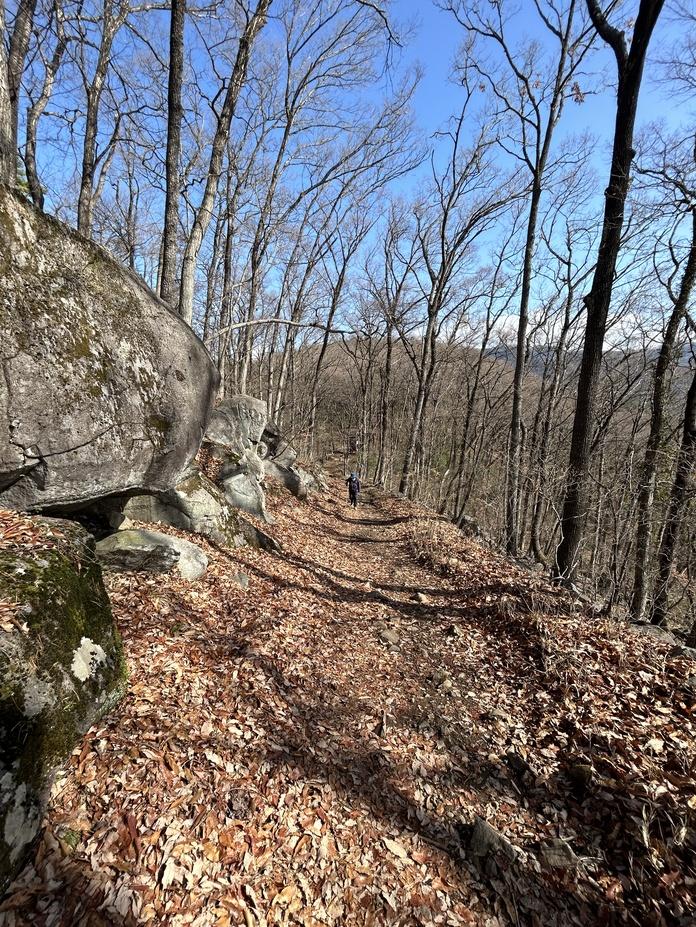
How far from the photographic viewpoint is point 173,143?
6.47 metres

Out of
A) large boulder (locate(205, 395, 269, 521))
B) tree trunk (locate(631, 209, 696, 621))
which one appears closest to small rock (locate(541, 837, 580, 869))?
tree trunk (locate(631, 209, 696, 621))

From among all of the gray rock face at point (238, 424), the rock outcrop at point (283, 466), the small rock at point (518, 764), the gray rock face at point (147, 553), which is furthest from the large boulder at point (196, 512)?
the rock outcrop at point (283, 466)

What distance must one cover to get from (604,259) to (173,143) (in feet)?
24.3

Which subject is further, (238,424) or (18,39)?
(238,424)

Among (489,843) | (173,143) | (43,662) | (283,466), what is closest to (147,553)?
(43,662)

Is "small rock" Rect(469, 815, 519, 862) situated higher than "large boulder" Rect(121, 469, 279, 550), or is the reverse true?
"large boulder" Rect(121, 469, 279, 550)

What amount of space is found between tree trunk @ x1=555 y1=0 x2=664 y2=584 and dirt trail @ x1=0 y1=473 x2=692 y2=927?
2502 millimetres

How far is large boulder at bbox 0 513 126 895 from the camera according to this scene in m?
2.16

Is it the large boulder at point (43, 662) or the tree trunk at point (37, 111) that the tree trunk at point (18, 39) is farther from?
the large boulder at point (43, 662)

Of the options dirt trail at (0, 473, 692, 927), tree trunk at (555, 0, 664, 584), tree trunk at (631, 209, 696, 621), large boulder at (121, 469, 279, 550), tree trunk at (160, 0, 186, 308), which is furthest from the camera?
tree trunk at (631, 209, 696, 621)

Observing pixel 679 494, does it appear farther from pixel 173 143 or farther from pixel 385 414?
pixel 385 414

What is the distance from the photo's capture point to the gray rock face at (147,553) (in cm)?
498

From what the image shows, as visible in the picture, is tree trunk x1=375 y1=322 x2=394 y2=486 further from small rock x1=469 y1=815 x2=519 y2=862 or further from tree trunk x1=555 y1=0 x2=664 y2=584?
small rock x1=469 y1=815 x2=519 y2=862

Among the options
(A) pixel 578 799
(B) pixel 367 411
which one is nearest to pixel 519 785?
(A) pixel 578 799
